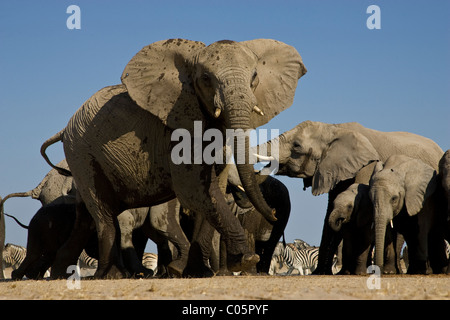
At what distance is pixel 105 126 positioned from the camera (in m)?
9.53

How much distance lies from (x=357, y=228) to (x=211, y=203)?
156 inches

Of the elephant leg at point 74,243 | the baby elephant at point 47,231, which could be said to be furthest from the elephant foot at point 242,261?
the baby elephant at point 47,231

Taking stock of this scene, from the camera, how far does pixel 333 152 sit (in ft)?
43.7

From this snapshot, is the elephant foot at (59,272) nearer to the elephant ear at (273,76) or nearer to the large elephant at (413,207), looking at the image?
the elephant ear at (273,76)

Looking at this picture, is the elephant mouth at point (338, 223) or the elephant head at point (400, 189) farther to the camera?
the elephant mouth at point (338, 223)

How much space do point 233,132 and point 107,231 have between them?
7.98 ft

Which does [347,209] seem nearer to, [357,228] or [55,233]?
[357,228]

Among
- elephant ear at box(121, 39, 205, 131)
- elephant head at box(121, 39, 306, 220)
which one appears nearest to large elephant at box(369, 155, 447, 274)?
elephant head at box(121, 39, 306, 220)

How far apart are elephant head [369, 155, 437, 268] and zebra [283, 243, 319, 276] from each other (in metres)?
11.8

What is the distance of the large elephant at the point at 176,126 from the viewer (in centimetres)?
833

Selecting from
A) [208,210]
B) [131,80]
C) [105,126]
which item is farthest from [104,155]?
[208,210]

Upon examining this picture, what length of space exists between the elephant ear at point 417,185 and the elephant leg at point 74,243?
4.07m

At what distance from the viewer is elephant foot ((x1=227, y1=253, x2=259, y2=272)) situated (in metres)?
8.33

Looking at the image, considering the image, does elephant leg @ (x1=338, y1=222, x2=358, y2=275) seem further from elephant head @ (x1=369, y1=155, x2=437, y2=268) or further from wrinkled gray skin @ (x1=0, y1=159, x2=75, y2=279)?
wrinkled gray skin @ (x1=0, y1=159, x2=75, y2=279)
